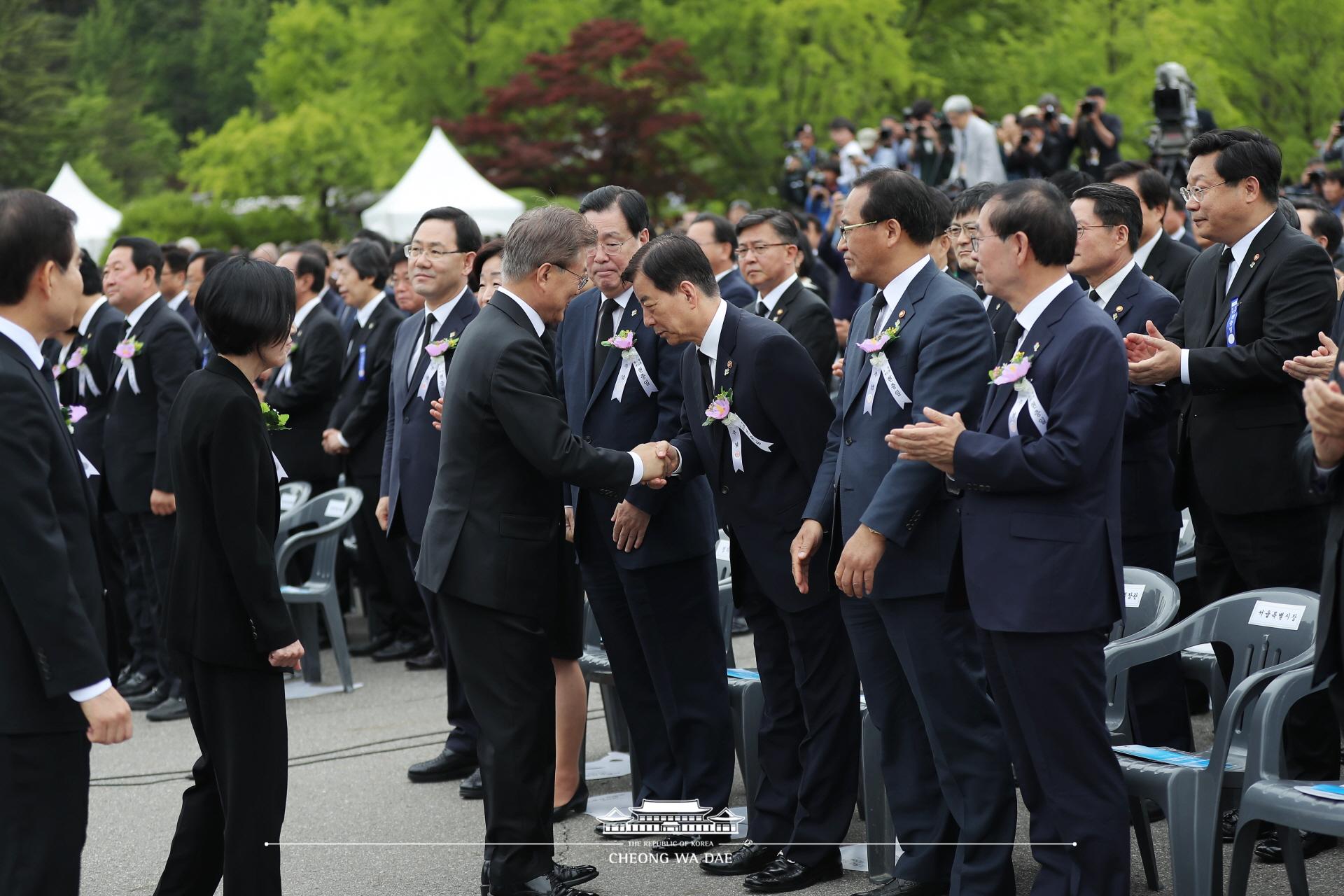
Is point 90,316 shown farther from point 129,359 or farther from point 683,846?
point 683,846

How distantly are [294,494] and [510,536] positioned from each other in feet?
17.7

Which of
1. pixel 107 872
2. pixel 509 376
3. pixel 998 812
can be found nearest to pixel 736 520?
pixel 509 376

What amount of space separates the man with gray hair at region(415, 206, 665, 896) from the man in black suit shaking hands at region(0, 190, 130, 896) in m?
1.28

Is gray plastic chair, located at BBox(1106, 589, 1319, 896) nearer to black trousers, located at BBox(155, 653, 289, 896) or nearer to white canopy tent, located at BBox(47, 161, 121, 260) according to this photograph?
black trousers, located at BBox(155, 653, 289, 896)

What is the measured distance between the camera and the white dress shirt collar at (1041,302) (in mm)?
4090

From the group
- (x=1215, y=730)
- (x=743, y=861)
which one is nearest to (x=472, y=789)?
(x=743, y=861)

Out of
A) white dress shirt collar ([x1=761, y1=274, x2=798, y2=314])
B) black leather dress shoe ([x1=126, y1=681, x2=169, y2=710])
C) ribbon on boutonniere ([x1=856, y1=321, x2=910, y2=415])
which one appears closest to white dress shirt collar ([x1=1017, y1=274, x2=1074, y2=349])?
ribbon on boutonniere ([x1=856, y1=321, x2=910, y2=415])

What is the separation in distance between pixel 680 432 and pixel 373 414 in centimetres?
435

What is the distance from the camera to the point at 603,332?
18.7ft

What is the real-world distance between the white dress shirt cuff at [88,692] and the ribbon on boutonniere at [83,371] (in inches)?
221

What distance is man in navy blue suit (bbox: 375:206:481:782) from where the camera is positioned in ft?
21.5

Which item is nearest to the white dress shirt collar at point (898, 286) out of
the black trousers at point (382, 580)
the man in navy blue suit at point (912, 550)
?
the man in navy blue suit at point (912, 550)

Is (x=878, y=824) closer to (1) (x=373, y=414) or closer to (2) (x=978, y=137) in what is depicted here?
(1) (x=373, y=414)

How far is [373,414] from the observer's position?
367 inches
